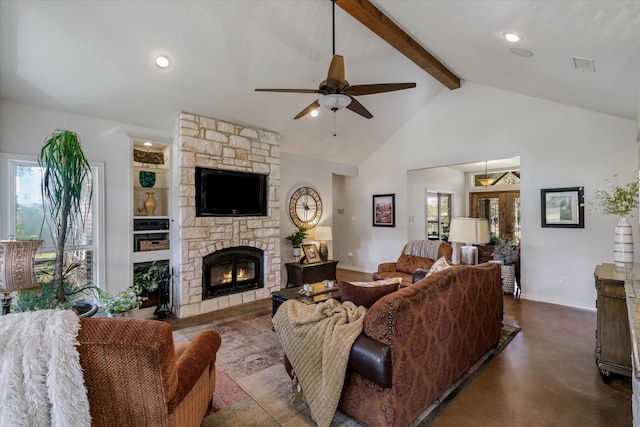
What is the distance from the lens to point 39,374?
1.16m

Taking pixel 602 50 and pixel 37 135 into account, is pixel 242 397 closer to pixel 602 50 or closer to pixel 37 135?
pixel 37 135

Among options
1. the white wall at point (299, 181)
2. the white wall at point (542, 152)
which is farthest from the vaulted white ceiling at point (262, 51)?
the white wall at point (299, 181)

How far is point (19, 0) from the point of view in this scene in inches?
101

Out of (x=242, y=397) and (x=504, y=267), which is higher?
(x=504, y=267)

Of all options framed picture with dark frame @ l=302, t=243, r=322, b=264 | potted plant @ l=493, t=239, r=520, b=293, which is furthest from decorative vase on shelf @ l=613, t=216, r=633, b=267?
framed picture with dark frame @ l=302, t=243, r=322, b=264

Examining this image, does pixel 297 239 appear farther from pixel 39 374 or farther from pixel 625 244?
pixel 39 374

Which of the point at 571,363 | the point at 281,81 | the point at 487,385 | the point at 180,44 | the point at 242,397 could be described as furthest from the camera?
the point at 281,81

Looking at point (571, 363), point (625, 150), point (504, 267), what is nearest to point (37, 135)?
point (571, 363)

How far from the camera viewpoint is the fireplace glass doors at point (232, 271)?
14.9 ft

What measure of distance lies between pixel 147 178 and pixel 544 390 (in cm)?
529

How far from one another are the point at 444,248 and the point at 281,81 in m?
3.64

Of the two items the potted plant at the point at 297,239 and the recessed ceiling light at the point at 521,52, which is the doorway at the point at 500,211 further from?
the recessed ceiling light at the point at 521,52

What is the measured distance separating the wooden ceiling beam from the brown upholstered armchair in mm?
3412

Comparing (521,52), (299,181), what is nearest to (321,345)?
(521,52)
